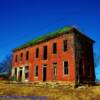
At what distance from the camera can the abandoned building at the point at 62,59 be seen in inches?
1070

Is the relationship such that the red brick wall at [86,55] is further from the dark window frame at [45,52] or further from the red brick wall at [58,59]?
the dark window frame at [45,52]

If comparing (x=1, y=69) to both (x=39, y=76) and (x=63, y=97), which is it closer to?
(x=39, y=76)

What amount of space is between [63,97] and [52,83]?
10854mm

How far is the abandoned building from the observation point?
27.2 meters

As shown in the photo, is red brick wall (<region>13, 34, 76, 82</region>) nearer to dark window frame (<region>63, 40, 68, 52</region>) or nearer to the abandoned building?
the abandoned building

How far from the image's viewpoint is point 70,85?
26.0 metres

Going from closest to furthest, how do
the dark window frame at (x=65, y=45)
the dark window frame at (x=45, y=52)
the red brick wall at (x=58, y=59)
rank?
the red brick wall at (x=58, y=59) < the dark window frame at (x=65, y=45) < the dark window frame at (x=45, y=52)

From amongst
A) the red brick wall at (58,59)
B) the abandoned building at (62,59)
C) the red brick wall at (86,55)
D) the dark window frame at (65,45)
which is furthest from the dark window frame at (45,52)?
the red brick wall at (86,55)

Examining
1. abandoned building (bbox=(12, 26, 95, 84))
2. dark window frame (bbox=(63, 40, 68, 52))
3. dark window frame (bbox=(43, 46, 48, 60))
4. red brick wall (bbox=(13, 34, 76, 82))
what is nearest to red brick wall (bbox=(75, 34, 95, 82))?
abandoned building (bbox=(12, 26, 95, 84))

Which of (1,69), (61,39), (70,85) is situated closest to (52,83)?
(70,85)

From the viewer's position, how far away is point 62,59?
93.1 feet

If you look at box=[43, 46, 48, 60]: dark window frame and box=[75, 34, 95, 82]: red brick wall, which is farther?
box=[43, 46, 48, 60]: dark window frame

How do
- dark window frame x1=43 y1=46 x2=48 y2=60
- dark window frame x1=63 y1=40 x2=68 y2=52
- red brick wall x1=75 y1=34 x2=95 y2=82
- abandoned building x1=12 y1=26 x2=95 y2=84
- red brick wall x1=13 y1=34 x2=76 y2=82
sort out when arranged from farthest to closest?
dark window frame x1=43 y1=46 x2=48 y2=60 → red brick wall x1=75 y1=34 x2=95 y2=82 → dark window frame x1=63 y1=40 x2=68 y2=52 → abandoned building x1=12 y1=26 x2=95 y2=84 → red brick wall x1=13 y1=34 x2=76 y2=82

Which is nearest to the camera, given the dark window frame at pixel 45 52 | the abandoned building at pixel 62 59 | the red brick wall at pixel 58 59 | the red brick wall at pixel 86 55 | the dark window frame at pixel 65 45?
the red brick wall at pixel 58 59
